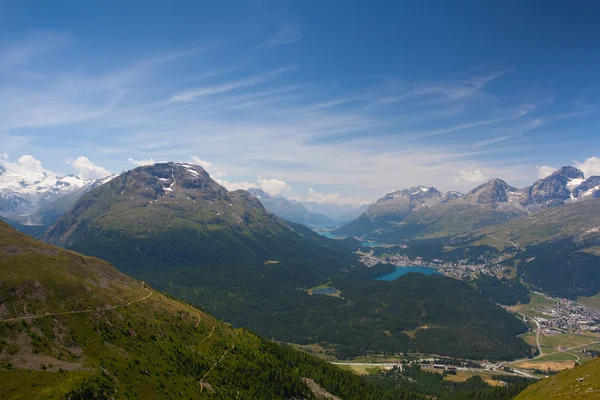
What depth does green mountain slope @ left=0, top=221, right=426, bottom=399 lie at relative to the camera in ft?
277

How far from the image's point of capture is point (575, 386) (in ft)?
367

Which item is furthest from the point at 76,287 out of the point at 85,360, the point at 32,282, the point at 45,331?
the point at 85,360

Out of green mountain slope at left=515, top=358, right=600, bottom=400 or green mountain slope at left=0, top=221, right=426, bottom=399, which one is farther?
green mountain slope at left=515, top=358, right=600, bottom=400

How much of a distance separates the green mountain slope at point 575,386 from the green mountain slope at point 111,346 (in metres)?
67.6

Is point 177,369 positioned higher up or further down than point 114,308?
further down

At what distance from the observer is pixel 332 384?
163 meters

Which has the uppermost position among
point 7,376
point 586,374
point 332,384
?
point 7,376

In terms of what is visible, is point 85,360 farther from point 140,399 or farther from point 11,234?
point 11,234

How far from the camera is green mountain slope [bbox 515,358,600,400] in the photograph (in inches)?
3962

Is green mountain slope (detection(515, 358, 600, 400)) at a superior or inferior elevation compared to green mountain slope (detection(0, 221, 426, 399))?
inferior

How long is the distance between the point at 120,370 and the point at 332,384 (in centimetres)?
10068

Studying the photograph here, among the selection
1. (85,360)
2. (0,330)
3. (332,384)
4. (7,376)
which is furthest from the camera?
(332,384)

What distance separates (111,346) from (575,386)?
146 m

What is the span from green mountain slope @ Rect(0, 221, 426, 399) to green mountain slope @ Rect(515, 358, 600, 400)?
67585 mm
